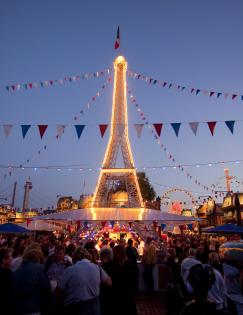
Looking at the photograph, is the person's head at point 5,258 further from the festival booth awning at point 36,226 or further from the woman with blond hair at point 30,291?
the festival booth awning at point 36,226

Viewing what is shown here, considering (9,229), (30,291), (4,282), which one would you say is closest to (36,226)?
(9,229)

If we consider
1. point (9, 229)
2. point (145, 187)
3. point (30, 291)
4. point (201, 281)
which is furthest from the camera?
point (145, 187)

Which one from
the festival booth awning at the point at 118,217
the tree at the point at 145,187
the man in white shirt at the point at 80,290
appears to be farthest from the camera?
the tree at the point at 145,187

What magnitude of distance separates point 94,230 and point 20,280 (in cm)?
2052

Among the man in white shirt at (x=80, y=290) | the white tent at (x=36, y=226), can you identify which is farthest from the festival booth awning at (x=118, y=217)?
the man in white shirt at (x=80, y=290)

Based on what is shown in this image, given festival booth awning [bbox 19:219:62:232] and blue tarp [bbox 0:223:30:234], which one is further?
festival booth awning [bbox 19:219:62:232]

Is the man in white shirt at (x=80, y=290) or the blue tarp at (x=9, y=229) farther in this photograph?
the blue tarp at (x=9, y=229)

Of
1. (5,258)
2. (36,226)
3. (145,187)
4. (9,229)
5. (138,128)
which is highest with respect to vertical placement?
(145,187)

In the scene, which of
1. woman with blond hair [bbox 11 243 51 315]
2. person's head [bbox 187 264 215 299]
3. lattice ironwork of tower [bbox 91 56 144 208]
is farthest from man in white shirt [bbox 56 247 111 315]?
lattice ironwork of tower [bbox 91 56 144 208]

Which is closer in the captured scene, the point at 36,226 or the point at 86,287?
the point at 86,287

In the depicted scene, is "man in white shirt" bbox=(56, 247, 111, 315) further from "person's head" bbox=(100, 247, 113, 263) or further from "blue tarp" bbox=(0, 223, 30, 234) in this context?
"blue tarp" bbox=(0, 223, 30, 234)

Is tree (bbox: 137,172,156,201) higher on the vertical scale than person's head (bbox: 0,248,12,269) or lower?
higher

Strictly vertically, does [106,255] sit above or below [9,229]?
below

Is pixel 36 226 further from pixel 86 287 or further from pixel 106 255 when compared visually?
pixel 86 287
